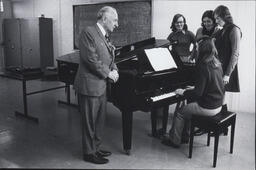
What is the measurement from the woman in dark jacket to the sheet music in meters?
0.60

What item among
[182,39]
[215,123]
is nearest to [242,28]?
[182,39]

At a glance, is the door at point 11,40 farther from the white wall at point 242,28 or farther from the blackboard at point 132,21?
the white wall at point 242,28

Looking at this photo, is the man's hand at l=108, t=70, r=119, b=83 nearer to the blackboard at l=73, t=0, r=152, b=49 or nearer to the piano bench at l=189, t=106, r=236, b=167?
the piano bench at l=189, t=106, r=236, b=167

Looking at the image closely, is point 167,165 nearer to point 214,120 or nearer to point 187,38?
point 214,120

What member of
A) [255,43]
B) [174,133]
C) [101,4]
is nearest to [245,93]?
[255,43]

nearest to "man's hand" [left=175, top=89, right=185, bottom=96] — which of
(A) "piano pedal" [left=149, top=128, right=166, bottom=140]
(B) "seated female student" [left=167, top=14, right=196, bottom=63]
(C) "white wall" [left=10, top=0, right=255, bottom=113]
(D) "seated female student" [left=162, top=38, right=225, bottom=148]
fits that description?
(D) "seated female student" [left=162, top=38, right=225, bottom=148]

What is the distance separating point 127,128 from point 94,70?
0.68 m

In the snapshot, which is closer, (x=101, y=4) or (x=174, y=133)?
(x=174, y=133)

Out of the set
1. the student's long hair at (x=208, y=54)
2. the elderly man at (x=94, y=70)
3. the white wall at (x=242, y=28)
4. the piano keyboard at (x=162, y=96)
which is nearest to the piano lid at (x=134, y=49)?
the elderly man at (x=94, y=70)

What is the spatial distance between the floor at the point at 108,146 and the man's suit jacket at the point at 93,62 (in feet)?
A: 2.26

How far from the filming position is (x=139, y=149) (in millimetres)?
3154

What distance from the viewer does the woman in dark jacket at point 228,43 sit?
125 inches

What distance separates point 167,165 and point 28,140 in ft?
5.29

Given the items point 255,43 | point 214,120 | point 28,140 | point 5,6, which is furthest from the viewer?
point 255,43
